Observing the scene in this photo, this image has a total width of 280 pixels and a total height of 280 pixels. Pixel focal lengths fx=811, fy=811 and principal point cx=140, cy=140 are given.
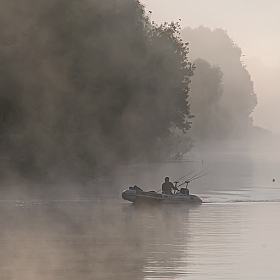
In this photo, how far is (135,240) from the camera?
2792 centimetres

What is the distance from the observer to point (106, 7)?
196 ft

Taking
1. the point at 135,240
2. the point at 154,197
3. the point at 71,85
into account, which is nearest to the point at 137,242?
the point at 135,240

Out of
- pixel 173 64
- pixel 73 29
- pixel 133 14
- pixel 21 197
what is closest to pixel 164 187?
pixel 21 197

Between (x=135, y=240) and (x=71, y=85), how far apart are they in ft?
95.8

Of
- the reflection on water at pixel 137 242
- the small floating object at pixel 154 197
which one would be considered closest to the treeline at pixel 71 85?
the small floating object at pixel 154 197

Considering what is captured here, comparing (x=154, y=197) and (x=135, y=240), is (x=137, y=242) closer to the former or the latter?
(x=135, y=240)

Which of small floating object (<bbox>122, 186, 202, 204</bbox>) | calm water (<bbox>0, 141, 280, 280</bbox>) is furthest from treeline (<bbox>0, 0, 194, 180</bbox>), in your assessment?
small floating object (<bbox>122, 186, 202, 204</bbox>)

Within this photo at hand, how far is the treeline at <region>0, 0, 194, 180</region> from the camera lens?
5141 cm

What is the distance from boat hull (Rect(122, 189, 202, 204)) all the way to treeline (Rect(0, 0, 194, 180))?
11.5 m

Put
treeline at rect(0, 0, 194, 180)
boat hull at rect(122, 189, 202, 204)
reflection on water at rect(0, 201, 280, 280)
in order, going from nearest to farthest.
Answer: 1. reflection on water at rect(0, 201, 280, 280)
2. boat hull at rect(122, 189, 202, 204)
3. treeline at rect(0, 0, 194, 180)

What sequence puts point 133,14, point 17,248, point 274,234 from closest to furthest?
point 17,248, point 274,234, point 133,14

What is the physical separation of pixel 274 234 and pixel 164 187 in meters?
14.7

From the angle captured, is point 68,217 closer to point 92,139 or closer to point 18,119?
point 18,119

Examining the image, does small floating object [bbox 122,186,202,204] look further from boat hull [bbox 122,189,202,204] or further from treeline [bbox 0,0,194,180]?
treeline [bbox 0,0,194,180]
